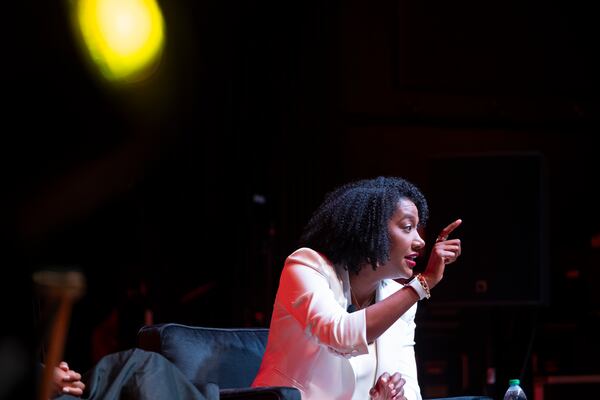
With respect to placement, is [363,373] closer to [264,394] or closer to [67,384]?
[264,394]

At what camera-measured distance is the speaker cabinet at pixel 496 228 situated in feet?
12.3

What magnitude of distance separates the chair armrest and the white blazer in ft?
0.73

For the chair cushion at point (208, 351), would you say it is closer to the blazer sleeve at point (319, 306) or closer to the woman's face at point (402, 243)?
the blazer sleeve at point (319, 306)

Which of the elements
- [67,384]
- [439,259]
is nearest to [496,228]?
[439,259]

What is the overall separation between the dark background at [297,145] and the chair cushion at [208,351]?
4.51 ft

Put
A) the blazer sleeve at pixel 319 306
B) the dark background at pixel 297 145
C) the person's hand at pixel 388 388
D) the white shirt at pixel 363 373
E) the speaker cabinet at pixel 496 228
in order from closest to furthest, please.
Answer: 1. the blazer sleeve at pixel 319 306
2. the person's hand at pixel 388 388
3. the white shirt at pixel 363 373
4. the speaker cabinet at pixel 496 228
5. the dark background at pixel 297 145

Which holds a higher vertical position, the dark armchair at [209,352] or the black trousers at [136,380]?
the black trousers at [136,380]

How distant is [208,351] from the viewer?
2.71 m

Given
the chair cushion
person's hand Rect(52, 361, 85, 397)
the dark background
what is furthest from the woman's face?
the dark background

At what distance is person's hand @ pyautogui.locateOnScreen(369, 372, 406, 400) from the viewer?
2494 mm

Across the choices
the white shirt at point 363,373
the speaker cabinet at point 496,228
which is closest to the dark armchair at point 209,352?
the white shirt at point 363,373

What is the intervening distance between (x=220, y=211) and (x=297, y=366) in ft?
9.67

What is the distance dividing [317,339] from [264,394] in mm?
284

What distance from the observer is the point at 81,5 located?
198 inches
